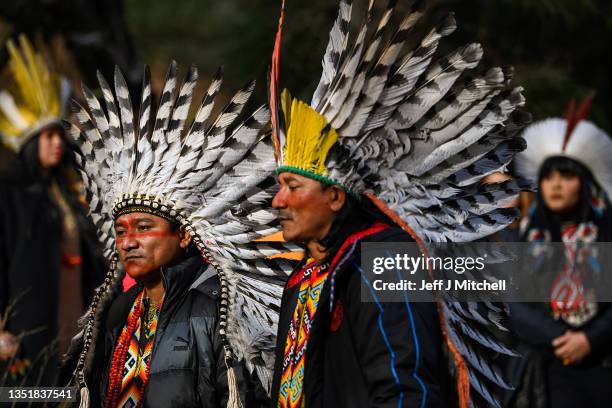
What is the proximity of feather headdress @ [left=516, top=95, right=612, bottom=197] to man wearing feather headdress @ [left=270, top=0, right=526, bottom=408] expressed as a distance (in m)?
2.56

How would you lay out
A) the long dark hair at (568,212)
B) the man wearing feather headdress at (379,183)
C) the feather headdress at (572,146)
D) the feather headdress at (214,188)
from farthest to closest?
the feather headdress at (572,146) → the long dark hair at (568,212) → the feather headdress at (214,188) → the man wearing feather headdress at (379,183)

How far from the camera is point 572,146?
6.14m

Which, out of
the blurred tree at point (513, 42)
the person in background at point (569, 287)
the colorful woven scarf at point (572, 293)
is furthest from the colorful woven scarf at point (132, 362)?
the blurred tree at point (513, 42)

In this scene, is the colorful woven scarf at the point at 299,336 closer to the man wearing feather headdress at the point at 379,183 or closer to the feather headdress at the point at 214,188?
the man wearing feather headdress at the point at 379,183

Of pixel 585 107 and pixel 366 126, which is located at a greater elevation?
pixel 585 107

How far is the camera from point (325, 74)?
3484 millimetres

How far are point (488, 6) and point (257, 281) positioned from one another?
623 cm

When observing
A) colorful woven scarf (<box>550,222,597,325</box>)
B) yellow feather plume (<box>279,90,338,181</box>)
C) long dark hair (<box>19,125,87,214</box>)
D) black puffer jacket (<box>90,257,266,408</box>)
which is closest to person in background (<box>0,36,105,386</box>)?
long dark hair (<box>19,125,87,214</box>)

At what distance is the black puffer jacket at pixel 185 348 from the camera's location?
3725 millimetres

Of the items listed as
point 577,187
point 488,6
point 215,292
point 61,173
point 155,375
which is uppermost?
point 488,6

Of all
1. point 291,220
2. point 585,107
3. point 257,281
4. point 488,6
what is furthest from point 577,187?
point 488,6

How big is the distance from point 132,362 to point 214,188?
2.43 feet

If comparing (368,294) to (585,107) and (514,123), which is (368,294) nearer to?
(514,123)

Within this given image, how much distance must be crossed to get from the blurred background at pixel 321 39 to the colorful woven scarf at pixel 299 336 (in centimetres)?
531
